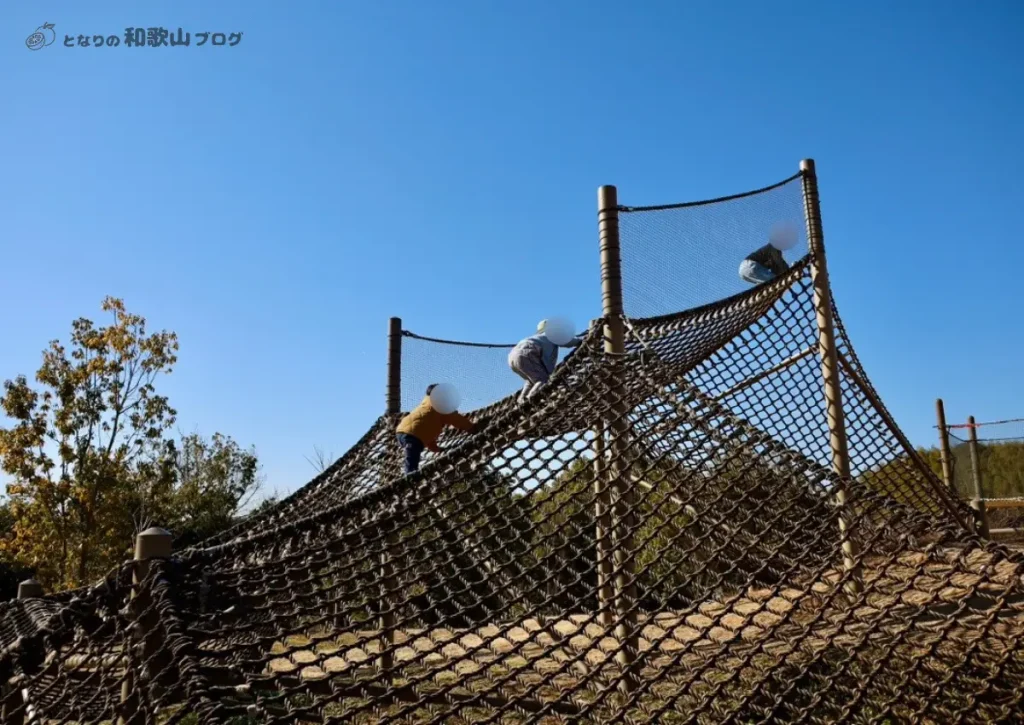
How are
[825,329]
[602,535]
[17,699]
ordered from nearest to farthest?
[602,535], [17,699], [825,329]

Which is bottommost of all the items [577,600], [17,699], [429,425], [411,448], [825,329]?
[17,699]

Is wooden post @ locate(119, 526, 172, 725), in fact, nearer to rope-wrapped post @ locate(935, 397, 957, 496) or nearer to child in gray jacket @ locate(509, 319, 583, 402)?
child in gray jacket @ locate(509, 319, 583, 402)

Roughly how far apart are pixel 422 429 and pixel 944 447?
4.22m

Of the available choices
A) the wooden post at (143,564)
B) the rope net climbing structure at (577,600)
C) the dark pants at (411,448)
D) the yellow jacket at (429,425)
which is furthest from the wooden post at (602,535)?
the dark pants at (411,448)

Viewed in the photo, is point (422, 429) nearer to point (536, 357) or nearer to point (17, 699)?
point (536, 357)

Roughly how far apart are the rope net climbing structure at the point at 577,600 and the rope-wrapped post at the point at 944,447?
2.63 m

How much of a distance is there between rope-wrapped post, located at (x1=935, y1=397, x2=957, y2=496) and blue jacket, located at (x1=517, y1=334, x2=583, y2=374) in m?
3.03

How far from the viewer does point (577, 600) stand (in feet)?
6.11

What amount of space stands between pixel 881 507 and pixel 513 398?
2668 mm

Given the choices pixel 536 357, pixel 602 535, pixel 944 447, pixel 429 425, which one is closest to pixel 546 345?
pixel 536 357

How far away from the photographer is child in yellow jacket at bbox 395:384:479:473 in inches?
162

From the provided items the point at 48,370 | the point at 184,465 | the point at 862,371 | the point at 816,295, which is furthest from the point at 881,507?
the point at 184,465

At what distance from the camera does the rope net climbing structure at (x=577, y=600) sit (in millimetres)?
1645

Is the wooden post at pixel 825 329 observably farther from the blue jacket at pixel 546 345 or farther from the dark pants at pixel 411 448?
the dark pants at pixel 411 448
